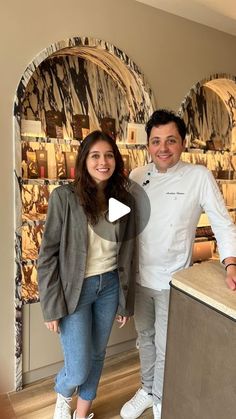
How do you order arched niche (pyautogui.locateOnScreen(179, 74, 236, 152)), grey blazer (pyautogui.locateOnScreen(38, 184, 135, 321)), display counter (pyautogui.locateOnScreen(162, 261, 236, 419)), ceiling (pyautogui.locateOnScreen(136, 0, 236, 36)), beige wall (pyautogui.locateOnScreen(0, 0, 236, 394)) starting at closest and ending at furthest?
display counter (pyautogui.locateOnScreen(162, 261, 236, 419)) → grey blazer (pyautogui.locateOnScreen(38, 184, 135, 321)) → beige wall (pyautogui.locateOnScreen(0, 0, 236, 394)) → ceiling (pyautogui.locateOnScreen(136, 0, 236, 36)) → arched niche (pyautogui.locateOnScreen(179, 74, 236, 152))

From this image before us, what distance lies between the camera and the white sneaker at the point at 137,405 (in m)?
1.76

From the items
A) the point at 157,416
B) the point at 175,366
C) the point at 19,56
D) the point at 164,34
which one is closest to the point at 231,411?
the point at 175,366

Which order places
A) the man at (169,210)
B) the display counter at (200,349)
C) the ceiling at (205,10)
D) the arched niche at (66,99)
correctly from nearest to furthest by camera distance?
the display counter at (200,349) < the man at (169,210) < the arched niche at (66,99) < the ceiling at (205,10)

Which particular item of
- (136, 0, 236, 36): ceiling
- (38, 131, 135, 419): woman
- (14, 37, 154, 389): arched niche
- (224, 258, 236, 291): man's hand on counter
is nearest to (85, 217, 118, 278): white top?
(38, 131, 135, 419): woman

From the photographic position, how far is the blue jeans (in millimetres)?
1418

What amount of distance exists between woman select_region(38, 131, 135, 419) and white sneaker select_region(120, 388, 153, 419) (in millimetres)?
411

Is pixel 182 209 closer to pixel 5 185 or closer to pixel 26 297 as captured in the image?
pixel 5 185

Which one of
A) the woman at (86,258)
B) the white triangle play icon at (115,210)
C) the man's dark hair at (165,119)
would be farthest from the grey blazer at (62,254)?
the man's dark hair at (165,119)

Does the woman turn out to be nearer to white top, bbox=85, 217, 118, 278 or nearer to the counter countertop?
white top, bbox=85, 217, 118, 278

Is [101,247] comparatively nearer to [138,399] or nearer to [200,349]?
[200,349]

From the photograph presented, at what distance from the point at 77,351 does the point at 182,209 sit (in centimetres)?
78
